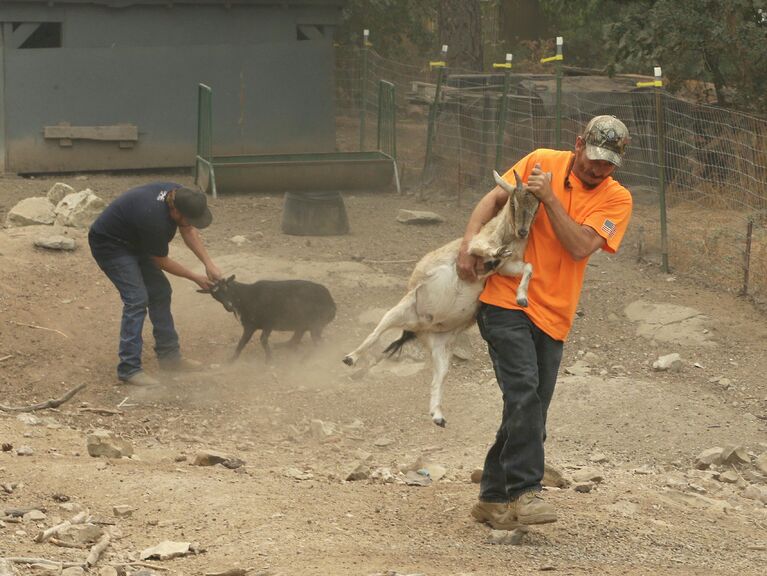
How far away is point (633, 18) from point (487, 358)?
291 inches

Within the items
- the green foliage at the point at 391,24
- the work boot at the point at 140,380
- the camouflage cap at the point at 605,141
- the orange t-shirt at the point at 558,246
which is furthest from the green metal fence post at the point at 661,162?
the green foliage at the point at 391,24

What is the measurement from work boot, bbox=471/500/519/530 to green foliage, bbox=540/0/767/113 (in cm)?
1007

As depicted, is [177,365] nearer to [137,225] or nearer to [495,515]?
[137,225]

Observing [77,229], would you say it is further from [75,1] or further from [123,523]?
[123,523]

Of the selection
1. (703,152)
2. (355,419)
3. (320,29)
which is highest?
(320,29)

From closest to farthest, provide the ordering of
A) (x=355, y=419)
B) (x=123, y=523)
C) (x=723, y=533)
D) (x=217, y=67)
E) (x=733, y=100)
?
1. (x=123, y=523)
2. (x=723, y=533)
3. (x=355, y=419)
4. (x=733, y=100)
5. (x=217, y=67)

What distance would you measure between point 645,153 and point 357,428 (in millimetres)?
8414

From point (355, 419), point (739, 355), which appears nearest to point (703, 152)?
point (739, 355)

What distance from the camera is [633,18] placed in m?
15.4

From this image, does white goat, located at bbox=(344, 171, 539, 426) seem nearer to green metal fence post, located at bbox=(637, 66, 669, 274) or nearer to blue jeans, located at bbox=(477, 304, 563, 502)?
blue jeans, located at bbox=(477, 304, 563, 502)

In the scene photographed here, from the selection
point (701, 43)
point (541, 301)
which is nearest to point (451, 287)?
point (541, 301)

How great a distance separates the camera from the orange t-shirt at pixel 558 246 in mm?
5496

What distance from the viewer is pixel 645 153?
15445 millimetres

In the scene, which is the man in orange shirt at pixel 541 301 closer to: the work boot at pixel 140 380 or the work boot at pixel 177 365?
the work boot at pixel 140 380
